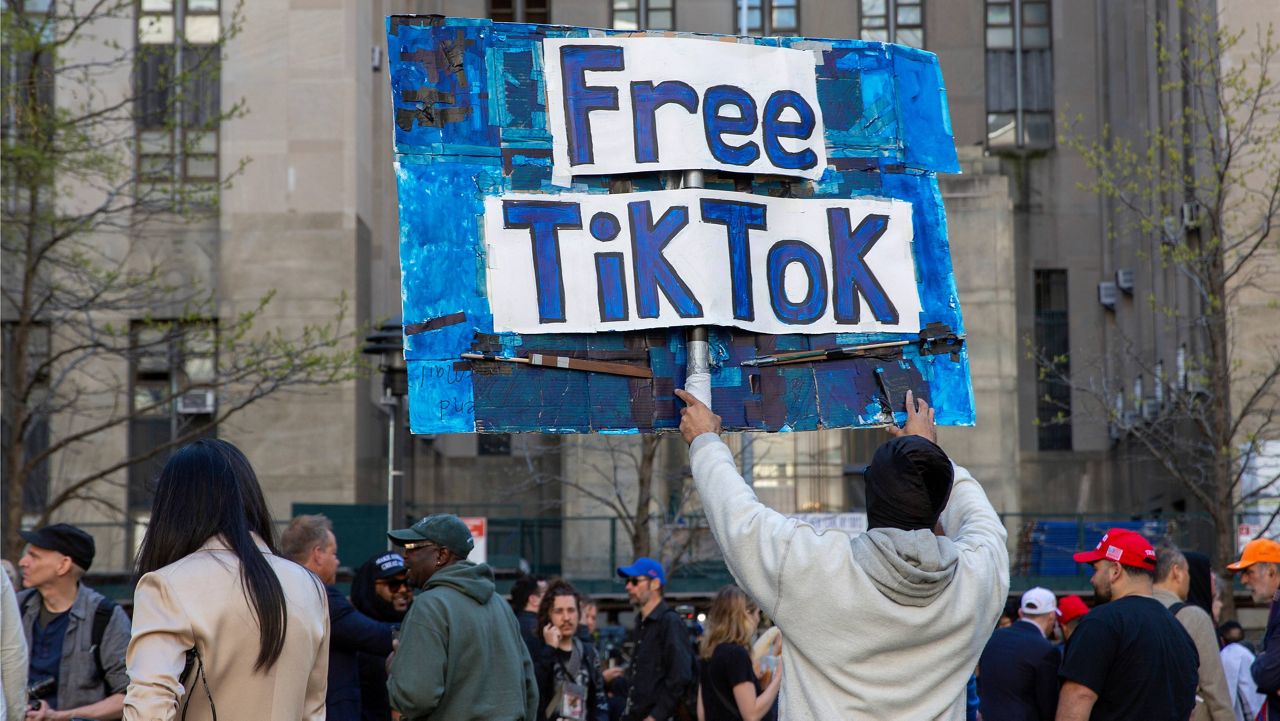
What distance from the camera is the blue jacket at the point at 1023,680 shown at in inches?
346

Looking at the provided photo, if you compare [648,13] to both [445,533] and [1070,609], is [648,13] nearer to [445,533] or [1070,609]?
[1070,609]

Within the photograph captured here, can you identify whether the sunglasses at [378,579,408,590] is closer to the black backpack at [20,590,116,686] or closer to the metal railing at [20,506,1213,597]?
the black backpack at [20,590,116,686]

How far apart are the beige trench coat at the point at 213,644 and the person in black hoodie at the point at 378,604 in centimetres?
469

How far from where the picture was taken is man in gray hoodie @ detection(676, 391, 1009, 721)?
449cm

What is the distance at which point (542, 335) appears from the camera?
6.30 meters

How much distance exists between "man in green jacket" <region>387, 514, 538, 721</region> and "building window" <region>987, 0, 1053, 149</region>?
31243mm

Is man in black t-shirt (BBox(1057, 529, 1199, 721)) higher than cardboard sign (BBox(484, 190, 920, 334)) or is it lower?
lower

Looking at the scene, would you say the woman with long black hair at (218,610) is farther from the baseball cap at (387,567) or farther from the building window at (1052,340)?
the building window at (1052,340)

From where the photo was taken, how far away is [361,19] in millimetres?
28641

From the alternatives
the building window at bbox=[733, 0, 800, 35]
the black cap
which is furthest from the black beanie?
the building window at bbox=[733, 0, 800, 35]

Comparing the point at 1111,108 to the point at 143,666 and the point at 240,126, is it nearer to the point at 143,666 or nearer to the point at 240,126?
the point at 240,126

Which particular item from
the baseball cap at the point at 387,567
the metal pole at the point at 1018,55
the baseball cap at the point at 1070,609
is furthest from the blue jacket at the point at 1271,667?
→ the metal pole at the point at 1018,55

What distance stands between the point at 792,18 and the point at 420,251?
29.7 meters

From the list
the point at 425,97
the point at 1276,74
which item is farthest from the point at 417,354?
the point at 1276,74
